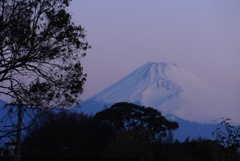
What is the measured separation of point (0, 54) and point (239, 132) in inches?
220

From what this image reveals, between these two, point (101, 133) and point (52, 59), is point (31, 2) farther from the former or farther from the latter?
point (101, 133)

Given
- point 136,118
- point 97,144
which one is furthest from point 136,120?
point 97,144

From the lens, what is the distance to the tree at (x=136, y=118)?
60875mm

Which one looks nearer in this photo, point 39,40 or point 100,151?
point 39,40

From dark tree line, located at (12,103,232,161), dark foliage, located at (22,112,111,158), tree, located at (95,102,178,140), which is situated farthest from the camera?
tree, located at (95,102,178,140)

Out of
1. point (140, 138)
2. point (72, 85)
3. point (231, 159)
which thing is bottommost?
point (231, 159)

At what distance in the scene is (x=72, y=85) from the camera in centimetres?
1572

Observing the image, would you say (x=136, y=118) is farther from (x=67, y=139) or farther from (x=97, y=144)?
(x=67, y=139)

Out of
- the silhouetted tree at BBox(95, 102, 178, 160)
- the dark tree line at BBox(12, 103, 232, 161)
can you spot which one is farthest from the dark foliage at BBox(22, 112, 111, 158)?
the silhouetted tree at BBox(95, 102, 178, 160)

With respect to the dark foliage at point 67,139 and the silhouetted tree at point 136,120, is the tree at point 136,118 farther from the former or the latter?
the dark foliage at point 67,139

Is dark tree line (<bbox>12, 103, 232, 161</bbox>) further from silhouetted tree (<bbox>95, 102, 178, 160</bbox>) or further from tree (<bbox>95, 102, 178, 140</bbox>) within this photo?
tree (<bbox>95, 102, 178, 140</bbox>)

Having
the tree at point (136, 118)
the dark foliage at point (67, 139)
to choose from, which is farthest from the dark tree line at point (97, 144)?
the tree at point (136, 118)

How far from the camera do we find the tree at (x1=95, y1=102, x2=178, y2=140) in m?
60.9

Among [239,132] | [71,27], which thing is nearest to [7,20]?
[71,27]
